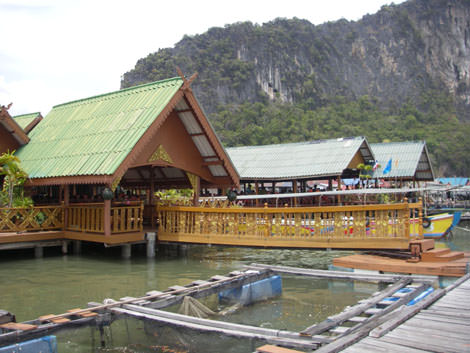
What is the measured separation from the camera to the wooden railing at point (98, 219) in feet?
47.6

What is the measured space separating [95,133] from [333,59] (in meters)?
102

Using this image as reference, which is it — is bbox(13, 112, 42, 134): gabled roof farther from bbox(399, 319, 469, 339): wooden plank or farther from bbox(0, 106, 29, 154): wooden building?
bbox(399, 319, 469, 339): wooden plank

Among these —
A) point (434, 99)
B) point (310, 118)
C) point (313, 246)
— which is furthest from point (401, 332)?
point (434, 99)

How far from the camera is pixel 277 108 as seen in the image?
91.7m

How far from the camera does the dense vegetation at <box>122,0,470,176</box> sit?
7438cm

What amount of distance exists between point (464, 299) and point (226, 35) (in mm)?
100735

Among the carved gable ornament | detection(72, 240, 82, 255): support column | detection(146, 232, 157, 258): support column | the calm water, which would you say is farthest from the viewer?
detection(72, 240, 82, 255): support column

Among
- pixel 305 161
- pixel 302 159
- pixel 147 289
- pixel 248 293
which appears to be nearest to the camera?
pixel 248 293

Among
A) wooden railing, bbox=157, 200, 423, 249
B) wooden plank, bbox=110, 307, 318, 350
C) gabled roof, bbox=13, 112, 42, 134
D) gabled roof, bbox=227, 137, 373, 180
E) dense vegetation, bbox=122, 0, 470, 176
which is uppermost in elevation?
dense vegetation, bbox=122, 0, 470, 176

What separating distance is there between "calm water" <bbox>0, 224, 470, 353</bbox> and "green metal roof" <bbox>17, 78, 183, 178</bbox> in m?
2.76

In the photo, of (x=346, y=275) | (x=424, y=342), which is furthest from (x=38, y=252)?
(x=424, y=342)

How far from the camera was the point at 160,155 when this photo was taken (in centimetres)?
1549

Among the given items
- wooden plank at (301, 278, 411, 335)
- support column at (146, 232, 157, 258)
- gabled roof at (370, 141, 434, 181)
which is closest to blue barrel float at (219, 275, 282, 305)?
wooden plank at (301, 278, 411, 335)

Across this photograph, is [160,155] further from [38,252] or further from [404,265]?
[404,265]
